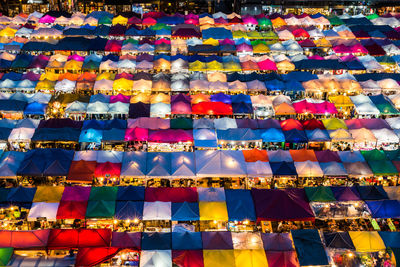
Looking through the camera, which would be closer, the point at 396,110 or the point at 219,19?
the point at 396,110

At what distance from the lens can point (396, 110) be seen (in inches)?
976

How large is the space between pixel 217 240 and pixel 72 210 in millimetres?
5898

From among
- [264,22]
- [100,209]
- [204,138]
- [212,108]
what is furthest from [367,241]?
[264,22]

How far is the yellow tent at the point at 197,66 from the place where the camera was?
28.8m

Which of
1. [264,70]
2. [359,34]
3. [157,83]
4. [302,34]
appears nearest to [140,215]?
[157,83]

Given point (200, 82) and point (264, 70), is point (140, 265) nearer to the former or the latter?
point (200, 82)

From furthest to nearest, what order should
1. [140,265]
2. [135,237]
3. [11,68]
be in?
[11,68], [135,237], [140,265]

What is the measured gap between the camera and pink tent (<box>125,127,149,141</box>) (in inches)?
861

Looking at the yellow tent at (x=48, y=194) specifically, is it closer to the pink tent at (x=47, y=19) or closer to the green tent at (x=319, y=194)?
the green tent at (x=319, y=194)

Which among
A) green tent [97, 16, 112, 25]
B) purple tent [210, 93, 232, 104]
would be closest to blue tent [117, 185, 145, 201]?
purple tent [210, 93, 232, 104]

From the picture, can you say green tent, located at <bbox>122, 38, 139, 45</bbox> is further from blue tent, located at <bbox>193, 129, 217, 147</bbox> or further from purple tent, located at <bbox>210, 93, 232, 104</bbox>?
blue tent, located at <bbox>193, 129, 217, 147</bbox>

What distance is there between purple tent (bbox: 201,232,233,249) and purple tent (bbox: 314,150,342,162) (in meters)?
6.60

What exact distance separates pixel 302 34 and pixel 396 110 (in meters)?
11.9

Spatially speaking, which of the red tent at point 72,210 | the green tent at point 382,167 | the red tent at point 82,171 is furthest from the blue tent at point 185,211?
the green tent at point 382,167
